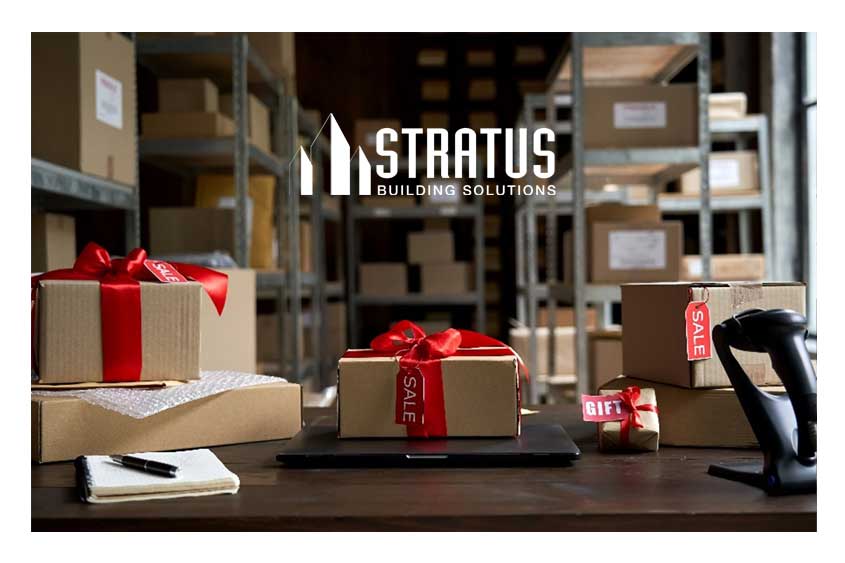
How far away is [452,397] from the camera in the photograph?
3.18 ft

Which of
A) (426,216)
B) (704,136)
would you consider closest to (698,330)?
(704,136)

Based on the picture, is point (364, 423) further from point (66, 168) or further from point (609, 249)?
point (609, 249)

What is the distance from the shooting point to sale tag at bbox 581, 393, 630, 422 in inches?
39.5

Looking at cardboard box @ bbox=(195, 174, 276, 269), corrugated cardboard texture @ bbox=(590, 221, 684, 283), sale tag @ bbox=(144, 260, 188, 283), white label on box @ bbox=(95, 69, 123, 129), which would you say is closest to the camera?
sale tag @ bbox=(144, 260, 188, 283)

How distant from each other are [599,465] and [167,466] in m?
0.48

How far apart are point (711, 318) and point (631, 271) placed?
5.43ft

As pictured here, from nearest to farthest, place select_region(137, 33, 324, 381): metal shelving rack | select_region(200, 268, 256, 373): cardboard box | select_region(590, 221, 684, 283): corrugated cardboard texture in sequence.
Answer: select_region(200, 268, 256, 373): cardboard box < select_region(590, 221, 684, 283): corrugated cardboard texture < select_region(137, 33, 324, 381): metal shelving rack

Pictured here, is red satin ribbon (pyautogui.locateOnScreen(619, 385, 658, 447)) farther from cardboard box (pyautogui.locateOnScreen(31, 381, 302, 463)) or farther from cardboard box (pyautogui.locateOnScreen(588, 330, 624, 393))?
cardboard box (pyautogui.locateOnScreen(588, 330, 624, 393))

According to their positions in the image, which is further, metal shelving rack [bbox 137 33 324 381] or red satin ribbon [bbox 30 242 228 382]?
metal shelving rack [bbox 137 33 324 381]

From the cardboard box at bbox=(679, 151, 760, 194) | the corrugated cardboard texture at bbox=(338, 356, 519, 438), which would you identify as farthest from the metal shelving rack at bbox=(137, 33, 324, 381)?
the cardboard box at bbox=(679, 151, 760, 194)

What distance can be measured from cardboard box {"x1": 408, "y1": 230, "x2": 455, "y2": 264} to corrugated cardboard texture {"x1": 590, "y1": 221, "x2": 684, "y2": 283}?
198 centimetres

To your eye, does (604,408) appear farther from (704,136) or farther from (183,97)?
(183,97)

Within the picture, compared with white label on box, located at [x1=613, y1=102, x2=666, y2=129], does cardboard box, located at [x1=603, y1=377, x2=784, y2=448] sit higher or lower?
lower

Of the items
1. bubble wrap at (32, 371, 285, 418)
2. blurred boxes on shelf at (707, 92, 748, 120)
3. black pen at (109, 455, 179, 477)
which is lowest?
black pen at (109, 455, 179, 477)
